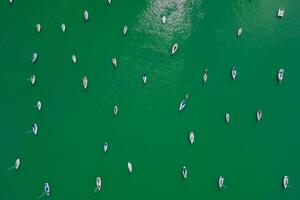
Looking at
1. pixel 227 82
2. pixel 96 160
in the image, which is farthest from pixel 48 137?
pixel 227 82

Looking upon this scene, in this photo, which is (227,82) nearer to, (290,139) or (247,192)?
(290,139)

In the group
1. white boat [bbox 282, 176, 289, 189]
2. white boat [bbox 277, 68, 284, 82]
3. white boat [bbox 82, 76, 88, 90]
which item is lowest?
white boat [bbox 282, 176, 289, 189]

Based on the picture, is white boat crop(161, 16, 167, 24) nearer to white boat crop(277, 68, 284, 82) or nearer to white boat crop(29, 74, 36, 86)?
white boat crop(277, 68, 284, 82)

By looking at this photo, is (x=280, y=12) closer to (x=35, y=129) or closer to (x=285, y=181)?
(x=285, y=181)

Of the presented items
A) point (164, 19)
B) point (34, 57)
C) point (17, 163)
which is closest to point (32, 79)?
point (34, 57)

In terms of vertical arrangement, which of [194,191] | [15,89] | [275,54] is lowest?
[194,191]

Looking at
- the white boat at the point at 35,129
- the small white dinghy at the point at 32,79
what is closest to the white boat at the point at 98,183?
the white boat at the point at 35,129

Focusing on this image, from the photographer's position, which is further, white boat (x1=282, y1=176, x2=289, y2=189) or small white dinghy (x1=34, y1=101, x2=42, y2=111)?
small white dinghy (x1=34, y1=101, x2=42, y2=111)

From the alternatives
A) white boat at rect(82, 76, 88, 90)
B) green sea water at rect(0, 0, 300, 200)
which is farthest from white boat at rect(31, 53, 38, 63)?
white boat at rect(82, 76, 88, 90)

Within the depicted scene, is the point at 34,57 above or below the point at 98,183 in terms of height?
above
